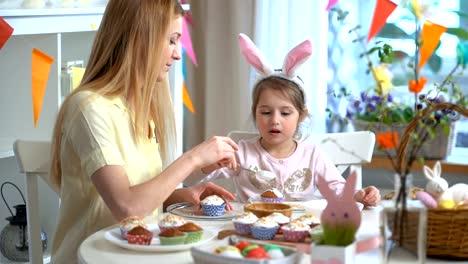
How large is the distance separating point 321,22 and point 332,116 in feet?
1.23

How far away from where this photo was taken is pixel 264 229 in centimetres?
200

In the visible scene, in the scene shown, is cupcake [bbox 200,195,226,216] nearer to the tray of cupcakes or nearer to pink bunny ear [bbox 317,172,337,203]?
the tray of cupcakes

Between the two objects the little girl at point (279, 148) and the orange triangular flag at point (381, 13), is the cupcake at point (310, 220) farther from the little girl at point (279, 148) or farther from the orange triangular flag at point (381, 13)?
the orange triangular flag at point (381, 13)

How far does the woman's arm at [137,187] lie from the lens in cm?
221

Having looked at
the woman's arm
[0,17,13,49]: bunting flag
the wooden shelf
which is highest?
[0,17,13,49]: bunting flag

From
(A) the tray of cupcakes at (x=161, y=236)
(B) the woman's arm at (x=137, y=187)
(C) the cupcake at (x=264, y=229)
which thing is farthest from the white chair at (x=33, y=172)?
(C) the cupcake at (x=264, y=229)

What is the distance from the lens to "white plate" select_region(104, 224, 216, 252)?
1941mm

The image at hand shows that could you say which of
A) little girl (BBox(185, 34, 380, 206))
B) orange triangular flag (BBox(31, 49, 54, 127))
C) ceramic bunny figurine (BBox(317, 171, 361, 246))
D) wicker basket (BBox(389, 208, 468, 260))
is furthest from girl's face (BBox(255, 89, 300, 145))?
ceramic bunny figurine (BBox(317, 171, 361, 246))

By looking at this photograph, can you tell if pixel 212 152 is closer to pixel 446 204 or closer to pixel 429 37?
pixel 446 204

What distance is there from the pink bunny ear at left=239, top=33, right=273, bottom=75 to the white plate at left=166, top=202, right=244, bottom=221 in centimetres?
51

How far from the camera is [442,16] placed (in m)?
3.80

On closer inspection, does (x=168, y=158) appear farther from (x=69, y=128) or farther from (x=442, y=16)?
(x=442, y=16)

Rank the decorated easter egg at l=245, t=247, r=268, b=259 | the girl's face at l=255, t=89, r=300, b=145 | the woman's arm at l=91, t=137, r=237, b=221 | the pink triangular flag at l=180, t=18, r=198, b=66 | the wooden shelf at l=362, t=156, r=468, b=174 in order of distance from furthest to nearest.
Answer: the pink triangular flag at l=180, t=18, r=198, b=66 < the wooden shelf at l=362, t=156, r=468, b=174 < the girl's face at l=255, t=89, r=300, b=145 < the woman's arm at l=91, t=137, r=237, b=221 < the decorated easter egg at l=245, t=247, r=268, b=259

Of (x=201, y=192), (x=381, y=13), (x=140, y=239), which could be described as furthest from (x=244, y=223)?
(x=381, y=13)
